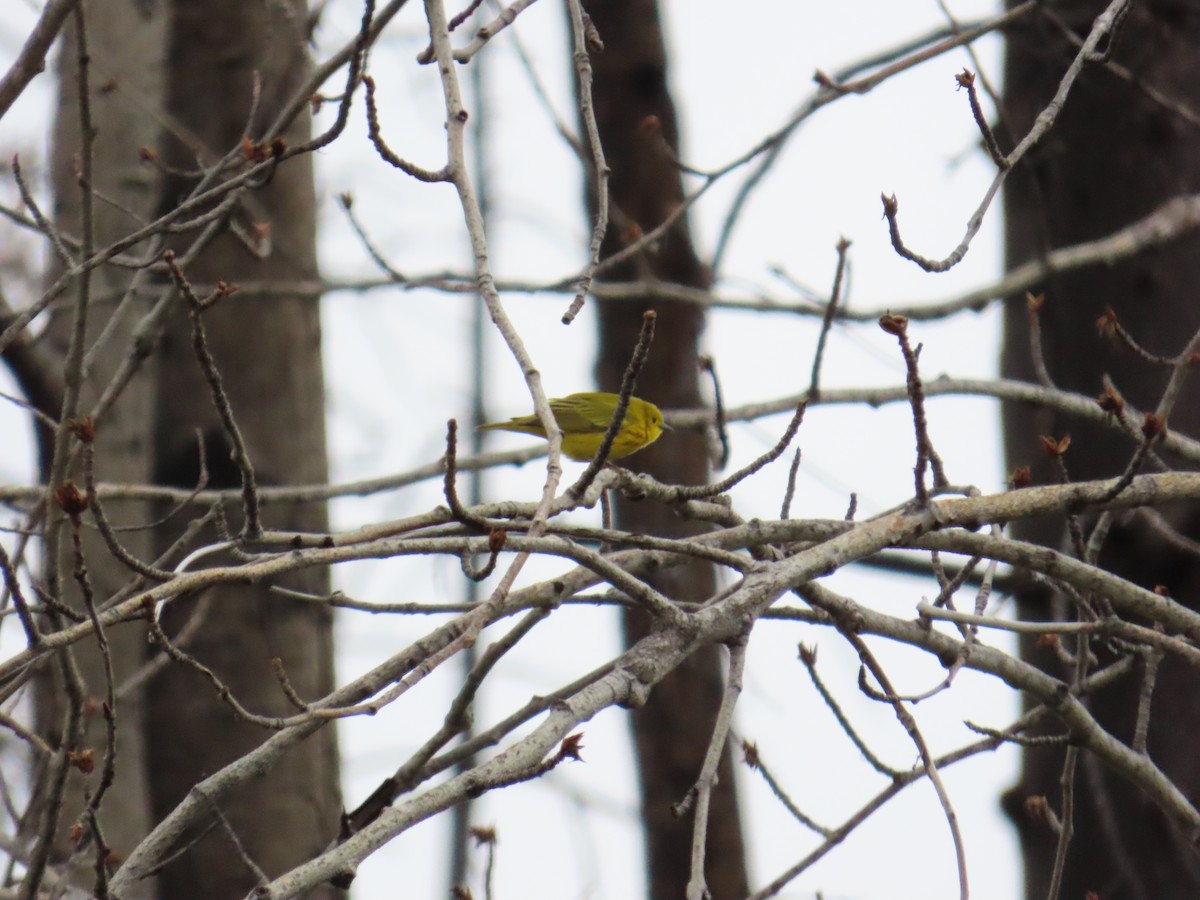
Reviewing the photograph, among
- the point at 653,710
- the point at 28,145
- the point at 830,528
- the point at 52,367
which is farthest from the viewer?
the point at 28,145

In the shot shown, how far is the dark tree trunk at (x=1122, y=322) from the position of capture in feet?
16.4

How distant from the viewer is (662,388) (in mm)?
7059

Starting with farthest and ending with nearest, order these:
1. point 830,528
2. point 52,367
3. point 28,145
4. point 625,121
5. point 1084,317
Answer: point 28,145 → point 625,121 → point 1084,317 → point 52,367 → point 830,528

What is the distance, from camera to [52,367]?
14.7 ft

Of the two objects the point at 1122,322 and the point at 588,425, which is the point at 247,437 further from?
the point at 1122,322

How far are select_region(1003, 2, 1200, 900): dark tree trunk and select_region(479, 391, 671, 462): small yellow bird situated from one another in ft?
5.33

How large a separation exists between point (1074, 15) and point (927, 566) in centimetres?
242

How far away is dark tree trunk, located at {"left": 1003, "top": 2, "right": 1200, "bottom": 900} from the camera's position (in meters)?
4.99

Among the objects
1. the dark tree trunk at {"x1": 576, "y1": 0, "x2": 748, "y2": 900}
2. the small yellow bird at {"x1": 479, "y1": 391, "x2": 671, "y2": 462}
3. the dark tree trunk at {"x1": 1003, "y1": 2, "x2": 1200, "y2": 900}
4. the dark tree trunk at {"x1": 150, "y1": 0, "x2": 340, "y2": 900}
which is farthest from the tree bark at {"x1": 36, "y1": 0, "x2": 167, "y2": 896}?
the dark tree trunk at {"x1": 1003, "y1": 2, "x2": 1200, "y2": 900}

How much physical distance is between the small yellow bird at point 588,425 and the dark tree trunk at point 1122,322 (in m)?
1.63

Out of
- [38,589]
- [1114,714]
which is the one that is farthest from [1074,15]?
[38,589]

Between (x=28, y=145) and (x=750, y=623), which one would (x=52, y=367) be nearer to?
(x=750, y=623)

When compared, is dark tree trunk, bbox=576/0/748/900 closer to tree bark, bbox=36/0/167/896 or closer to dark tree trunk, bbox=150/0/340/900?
dark tree trunk, bbox=150/0/340/900

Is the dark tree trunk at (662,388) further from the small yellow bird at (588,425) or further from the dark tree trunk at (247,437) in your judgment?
the dark tree trunk at (247,437)
